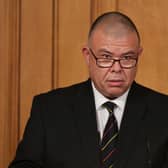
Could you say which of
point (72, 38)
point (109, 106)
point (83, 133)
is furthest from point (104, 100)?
point (72, 38)

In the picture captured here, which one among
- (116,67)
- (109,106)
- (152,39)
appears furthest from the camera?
(152,39)

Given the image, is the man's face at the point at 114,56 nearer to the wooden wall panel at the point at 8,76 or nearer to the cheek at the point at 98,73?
the cheek at the point at 98,73

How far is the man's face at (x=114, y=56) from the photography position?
61.6 inches

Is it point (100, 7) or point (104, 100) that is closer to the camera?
point (104, 100)

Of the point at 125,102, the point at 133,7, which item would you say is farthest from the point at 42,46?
the point at 125,102

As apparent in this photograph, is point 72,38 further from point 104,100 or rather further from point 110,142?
point 110,142

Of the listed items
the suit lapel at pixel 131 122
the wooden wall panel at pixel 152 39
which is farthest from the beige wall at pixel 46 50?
the suit lapel at pixel 131 122

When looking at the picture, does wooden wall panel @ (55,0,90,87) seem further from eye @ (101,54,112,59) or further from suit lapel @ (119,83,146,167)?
eye @ (101,54,112,59)

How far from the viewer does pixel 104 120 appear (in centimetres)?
166

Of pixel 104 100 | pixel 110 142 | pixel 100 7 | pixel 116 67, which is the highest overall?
pixel 100 7

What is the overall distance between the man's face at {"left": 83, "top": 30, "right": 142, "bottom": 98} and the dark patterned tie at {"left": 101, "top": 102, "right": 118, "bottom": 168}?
8cm

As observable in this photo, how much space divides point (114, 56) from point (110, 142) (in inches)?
10.4

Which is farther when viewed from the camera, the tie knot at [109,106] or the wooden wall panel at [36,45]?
the wooden wall panel at [36,45]

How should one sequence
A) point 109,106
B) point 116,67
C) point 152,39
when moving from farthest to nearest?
point 152,39 < point 109,106 < point 116,67
